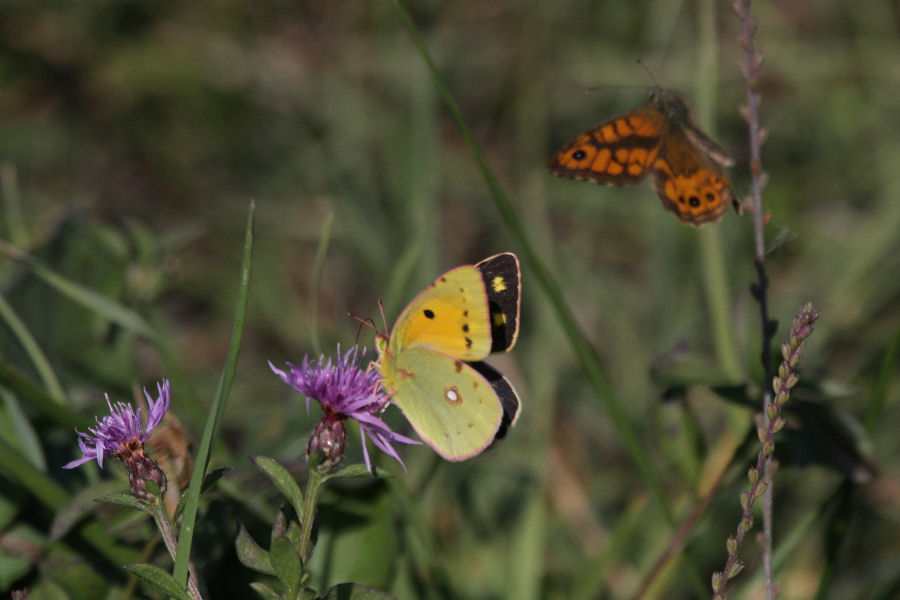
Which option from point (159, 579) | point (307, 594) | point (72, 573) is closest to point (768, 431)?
point (307, 594)

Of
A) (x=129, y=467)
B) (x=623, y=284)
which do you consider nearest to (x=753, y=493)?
(x=129, y=467)

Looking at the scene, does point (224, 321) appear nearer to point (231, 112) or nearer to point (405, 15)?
point (231, 112)

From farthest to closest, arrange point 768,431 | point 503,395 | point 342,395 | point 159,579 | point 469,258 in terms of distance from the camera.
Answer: point 469,258 < point 503,395 < point 342,395 < point 768,431 < point 159,579

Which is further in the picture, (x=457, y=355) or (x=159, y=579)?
(x=457, y=355)

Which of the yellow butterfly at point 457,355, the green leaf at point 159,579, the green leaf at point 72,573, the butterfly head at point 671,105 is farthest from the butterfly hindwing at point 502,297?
the green leaf at point 72,573

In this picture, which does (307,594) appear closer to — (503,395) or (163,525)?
(163,525)

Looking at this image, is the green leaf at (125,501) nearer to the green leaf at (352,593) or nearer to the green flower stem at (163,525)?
the green flower stem at (163,525)

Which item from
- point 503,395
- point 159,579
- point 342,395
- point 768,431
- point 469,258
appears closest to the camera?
point 159,579
